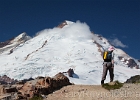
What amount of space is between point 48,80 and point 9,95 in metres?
2.09

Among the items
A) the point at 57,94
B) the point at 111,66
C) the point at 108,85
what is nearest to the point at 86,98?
the point at 57,94

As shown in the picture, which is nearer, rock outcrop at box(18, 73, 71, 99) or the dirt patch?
the dirt patch

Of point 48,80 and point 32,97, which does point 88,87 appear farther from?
point 32,97

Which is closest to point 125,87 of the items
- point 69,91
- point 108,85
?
point 108,85

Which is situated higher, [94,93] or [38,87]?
Answer: [38,87]

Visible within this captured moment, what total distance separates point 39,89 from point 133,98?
13.9 ft

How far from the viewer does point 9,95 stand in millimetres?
14445

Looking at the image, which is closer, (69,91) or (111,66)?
(69,91)

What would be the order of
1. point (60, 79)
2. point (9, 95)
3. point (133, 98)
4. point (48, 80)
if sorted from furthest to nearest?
1. point (60, 79)
2. point (48, 80)
3. point (9, 95)
4. point (133, 98)

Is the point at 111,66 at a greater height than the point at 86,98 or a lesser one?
greater

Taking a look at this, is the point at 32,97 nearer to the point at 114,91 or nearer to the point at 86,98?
the point at 86,98

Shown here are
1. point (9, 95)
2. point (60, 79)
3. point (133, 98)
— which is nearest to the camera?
point (133, 98)

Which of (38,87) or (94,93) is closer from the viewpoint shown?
(94,93)

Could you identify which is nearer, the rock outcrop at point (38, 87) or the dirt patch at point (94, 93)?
the dirt patch at point (94, 93)
